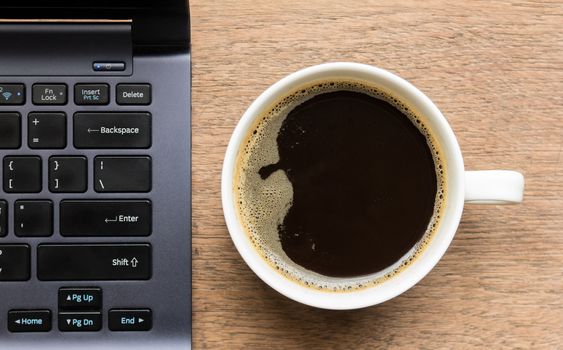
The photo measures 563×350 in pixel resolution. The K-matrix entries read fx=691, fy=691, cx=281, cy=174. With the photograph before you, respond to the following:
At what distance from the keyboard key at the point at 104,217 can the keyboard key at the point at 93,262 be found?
11mm

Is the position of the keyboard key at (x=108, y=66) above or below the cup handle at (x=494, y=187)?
above

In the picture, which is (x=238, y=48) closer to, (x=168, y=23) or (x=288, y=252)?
(x=168, y=23)

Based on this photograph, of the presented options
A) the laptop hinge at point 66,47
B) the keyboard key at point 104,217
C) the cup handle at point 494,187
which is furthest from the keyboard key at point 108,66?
the cup handle at point 494,187

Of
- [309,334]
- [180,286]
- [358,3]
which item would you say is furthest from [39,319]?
[358,3]

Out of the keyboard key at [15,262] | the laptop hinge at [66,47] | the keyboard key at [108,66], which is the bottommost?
the keyboard key at [15,262]

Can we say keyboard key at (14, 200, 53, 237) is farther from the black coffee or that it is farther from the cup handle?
the cup handle

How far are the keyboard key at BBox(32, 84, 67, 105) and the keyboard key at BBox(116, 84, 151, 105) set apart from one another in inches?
1.7

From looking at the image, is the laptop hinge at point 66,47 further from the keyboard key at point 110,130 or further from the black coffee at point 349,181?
the black coffee at point 349,181

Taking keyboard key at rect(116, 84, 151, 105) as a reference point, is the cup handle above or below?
below

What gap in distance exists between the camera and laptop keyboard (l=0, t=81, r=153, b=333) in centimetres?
56

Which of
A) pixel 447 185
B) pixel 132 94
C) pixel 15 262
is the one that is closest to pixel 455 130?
pixel 447 185

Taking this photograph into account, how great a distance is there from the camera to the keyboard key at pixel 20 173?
0.56 metres

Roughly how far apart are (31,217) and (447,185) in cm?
34

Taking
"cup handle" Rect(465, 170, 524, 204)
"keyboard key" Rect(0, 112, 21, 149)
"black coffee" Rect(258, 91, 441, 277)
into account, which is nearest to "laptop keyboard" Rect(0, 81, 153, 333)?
"keyboard key" Rect(0, 112, 21, 149)
